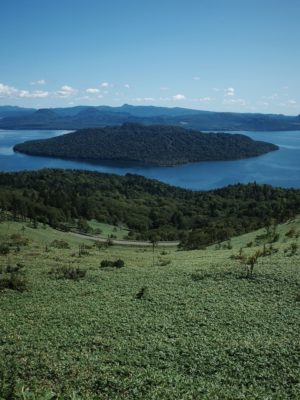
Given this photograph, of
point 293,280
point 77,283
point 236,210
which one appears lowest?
point 236,210

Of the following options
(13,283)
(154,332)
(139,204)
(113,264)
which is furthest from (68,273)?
(139,204)

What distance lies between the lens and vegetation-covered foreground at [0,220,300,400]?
15777mm

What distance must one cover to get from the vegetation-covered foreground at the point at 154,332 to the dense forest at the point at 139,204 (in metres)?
68.2

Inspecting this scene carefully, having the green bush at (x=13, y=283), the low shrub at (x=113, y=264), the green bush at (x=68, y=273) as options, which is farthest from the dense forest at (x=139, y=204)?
the green bush at (x=13, y=283)

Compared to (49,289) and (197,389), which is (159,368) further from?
(49,289)

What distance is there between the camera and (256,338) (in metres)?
19.3

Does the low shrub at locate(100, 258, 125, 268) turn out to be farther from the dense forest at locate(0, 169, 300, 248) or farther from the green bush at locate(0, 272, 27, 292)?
the dense forest at locate(0, 169, 300, 248)

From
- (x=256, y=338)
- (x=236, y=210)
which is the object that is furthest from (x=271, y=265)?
(x=236, y=210)

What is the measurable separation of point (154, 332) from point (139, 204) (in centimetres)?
15805

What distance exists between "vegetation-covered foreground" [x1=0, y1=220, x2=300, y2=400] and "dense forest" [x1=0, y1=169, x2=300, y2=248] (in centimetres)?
6817

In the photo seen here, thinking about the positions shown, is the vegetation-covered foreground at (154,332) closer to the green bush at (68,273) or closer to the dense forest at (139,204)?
the green bush at (68,273)

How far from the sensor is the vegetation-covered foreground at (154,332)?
1578cm

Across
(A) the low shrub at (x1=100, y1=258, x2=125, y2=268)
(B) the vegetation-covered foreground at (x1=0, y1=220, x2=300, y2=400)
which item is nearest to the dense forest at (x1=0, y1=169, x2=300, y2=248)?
(A) the low shrub at (x1=100, y1=258, x2=125, y2=268)

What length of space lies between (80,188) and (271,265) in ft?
523
